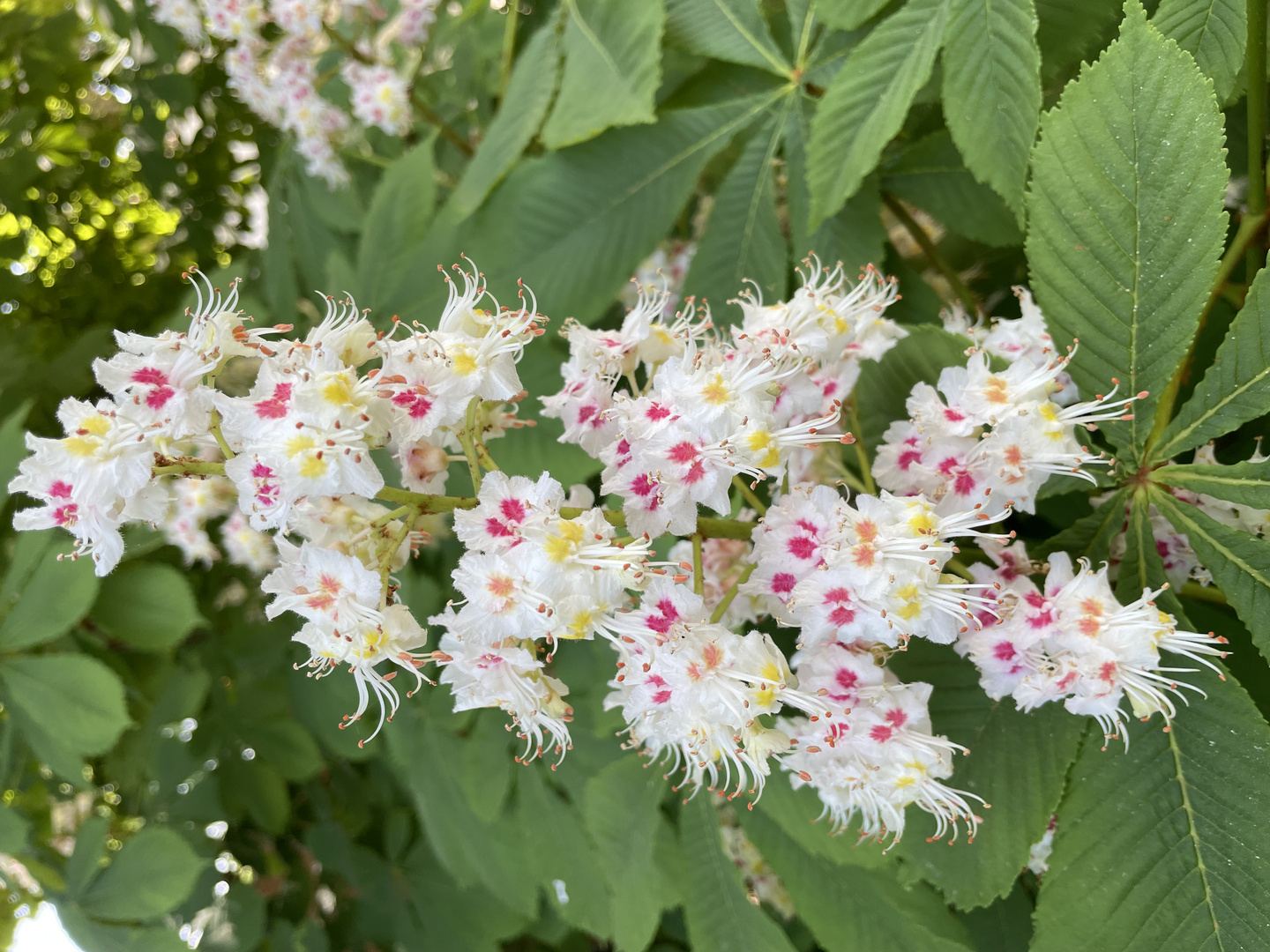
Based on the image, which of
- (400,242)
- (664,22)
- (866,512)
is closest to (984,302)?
(664,22)

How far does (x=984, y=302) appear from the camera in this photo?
50.7 inches

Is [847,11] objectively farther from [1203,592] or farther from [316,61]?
[316,61]

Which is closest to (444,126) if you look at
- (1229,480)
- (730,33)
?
(730,33)

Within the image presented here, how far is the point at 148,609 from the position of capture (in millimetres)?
1378

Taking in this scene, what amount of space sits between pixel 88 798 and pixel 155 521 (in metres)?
2.21

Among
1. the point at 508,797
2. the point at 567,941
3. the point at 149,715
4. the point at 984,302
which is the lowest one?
the point at 567,941

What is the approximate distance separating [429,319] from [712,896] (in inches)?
37.3

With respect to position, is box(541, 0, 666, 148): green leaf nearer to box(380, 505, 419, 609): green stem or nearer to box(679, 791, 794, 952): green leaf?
box(380, 505, 419, 609): green stem

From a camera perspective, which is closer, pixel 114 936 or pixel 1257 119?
pixel 1257 119

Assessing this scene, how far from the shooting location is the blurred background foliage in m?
1.00

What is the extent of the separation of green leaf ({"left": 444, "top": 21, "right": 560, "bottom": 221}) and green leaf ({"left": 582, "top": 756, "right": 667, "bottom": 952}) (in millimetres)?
859

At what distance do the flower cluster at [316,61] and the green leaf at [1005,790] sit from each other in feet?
4.76

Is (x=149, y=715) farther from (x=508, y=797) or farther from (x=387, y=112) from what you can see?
(x=387, y=112)

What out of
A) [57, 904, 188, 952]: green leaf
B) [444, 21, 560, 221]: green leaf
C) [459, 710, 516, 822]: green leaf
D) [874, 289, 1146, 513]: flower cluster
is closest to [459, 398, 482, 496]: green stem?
[874, 289, 1146, 513]: flower cluster
